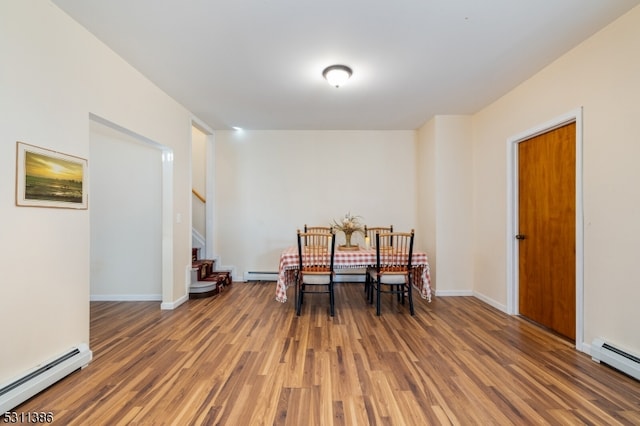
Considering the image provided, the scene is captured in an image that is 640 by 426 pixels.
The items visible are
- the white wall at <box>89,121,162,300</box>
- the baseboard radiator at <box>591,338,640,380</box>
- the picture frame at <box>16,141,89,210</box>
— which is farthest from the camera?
the white wall at <box>89,121,162,300</box>

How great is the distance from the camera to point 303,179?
4.86 m

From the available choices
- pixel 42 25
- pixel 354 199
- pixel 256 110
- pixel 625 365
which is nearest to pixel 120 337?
pixel 42 25

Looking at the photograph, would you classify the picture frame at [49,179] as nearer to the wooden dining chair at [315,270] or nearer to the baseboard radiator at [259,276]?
the wooden dining chair at [315,270]

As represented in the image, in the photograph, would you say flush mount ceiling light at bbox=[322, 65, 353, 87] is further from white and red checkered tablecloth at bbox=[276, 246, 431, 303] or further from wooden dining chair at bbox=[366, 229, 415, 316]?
white and red checkered tablecloth at bbox=[276, 246, 431, 303]

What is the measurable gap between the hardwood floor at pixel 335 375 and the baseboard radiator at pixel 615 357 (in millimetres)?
64

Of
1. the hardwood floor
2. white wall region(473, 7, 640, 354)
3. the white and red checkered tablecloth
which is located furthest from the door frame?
the white and red checkered tablecloth

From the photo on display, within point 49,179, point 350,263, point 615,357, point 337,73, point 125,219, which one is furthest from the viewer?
point 125,219

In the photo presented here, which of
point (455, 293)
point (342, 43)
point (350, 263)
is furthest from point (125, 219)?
point (455, 293)

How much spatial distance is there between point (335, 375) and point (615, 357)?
2111 mm

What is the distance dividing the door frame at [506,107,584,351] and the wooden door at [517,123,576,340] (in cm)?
5

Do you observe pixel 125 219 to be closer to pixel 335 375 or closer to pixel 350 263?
pixel 350 263

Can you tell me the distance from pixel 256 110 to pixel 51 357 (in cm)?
331

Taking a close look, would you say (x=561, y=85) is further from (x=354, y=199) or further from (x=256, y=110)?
(x=256, y=110)

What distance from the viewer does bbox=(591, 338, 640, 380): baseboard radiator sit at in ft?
6.23
